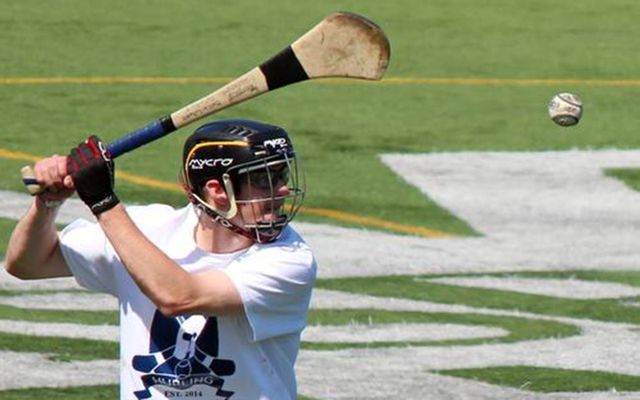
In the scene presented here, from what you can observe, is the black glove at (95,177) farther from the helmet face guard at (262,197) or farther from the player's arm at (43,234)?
the helmet face guard at (262,197)

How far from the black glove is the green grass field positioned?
393cm

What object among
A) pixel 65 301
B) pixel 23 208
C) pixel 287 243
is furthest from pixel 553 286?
pixel 287 243

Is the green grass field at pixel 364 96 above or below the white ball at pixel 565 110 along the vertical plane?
below

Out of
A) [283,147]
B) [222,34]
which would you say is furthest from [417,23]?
[283,147]

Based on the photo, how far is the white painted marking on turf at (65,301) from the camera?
10391 mm

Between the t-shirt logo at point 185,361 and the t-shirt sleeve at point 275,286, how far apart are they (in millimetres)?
127

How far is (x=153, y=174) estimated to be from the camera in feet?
43.8

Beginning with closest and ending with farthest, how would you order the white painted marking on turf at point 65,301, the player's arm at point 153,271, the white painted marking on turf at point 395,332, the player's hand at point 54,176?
the player's arm at point 153,271 < the player's hand at point 54,176 < the white painted marking on turf at point 395,332 < the white painted marking on turf at point 65,301

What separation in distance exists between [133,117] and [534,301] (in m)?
4.72

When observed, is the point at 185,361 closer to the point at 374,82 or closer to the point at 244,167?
the point at 244,167

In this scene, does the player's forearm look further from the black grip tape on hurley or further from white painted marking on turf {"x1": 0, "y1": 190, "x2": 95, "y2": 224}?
white painted marking on turf {"x1": 0, "y1": 190, "x2": 95, "y2": 224}

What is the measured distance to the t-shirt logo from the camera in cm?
566

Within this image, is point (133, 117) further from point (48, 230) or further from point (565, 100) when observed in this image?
point (48, 230)

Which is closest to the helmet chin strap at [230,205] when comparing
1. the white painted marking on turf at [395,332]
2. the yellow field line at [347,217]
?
the white painted marking on turf at [395,332]
